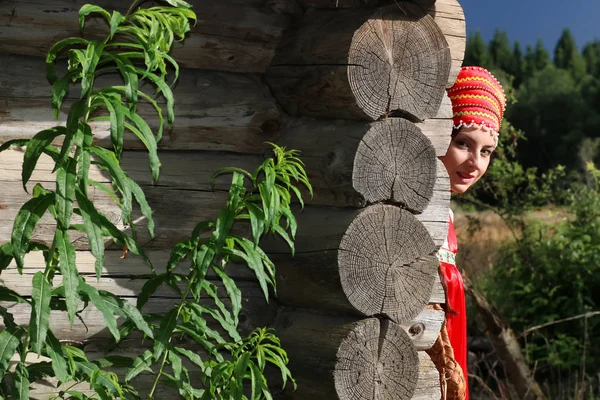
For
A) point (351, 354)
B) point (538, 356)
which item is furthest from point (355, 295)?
point (538, 356)

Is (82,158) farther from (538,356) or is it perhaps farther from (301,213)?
(538,356)

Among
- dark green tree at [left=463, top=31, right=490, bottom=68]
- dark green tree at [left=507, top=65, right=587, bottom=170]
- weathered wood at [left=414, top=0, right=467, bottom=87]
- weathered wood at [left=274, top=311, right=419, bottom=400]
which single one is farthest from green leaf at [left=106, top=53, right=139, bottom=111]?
dark green tree at [left=463, top=31, right=490, bottom=68]

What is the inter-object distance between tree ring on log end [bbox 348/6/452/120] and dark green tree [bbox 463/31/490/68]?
93.1 feet

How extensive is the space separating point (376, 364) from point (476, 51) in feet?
102

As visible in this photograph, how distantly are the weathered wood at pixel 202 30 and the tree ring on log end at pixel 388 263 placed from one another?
0.86 meters

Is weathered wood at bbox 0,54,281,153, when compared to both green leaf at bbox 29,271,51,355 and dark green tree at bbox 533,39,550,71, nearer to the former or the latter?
green leaf at bbox 29,271,51,355

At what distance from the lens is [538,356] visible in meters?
7.99

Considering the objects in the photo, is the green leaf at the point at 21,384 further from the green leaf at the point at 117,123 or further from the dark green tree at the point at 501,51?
the dark green tree at the point at 501,51

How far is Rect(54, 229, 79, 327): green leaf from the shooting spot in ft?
8.21

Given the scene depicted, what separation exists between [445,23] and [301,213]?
1.03 metres

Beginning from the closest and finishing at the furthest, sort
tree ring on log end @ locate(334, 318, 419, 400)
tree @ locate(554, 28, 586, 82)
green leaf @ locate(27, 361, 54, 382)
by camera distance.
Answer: green leaf @ locate(27, 361, 54, 382), tree ring on log end @ locate(334, 318, 419, 400), tree @ locate(554, 28, 586, 82)

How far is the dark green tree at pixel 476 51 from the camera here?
1288 inches

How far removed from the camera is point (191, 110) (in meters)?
3.80

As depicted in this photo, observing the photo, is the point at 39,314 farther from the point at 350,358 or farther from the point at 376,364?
the point at 376,364
